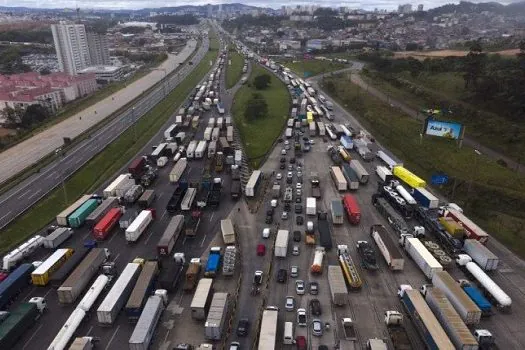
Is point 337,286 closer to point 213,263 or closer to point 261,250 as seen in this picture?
point 261,250

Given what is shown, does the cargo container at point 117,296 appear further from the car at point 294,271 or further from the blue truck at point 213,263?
the car at point 294,271

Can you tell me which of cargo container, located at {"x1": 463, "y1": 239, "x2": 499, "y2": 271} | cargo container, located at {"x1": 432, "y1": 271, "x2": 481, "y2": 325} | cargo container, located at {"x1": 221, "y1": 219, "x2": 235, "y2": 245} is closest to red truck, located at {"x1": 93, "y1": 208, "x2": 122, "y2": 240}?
cargo container, located at {"x1": 221, "y1": 219, "x2": 235, "y2": 245}

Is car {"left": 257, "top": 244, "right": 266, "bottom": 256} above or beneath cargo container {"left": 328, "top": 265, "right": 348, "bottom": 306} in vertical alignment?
beneath

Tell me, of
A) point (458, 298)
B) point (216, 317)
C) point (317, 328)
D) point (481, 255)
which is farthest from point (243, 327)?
point (481, 255)

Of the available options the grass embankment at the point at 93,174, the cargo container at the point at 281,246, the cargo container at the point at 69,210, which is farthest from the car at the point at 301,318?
the grass embankment at the point at 93,174

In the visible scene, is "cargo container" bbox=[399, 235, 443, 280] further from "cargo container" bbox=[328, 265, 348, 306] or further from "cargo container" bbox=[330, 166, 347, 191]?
"cargo container" bbox=[330, 166, 347, 191]

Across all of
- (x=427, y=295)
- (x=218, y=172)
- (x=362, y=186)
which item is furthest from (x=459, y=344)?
(x=218, y=172)

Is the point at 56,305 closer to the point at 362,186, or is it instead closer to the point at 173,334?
the point at 173,334
